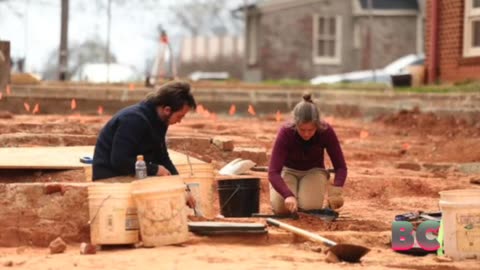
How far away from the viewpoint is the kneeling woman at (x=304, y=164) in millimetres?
11234

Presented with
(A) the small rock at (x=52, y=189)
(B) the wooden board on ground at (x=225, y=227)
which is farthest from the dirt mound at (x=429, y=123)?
(A) the small rock at (x=52, y=189)

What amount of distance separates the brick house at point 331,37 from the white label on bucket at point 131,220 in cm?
3865

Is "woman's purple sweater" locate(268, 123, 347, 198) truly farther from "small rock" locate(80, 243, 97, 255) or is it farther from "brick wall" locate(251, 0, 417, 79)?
"brick wall" locate(251, 0, 417, 79)

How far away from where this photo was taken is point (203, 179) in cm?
1195

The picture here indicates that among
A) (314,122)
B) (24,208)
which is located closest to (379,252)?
(314,122)

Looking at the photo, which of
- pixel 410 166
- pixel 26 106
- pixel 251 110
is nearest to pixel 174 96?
pixel 410 166

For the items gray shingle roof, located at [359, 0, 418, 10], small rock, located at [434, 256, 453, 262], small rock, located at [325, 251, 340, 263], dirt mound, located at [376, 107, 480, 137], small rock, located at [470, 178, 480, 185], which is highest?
gray shingle roof, located at [359, 0, 418, 10]

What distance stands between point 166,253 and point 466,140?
35.6 feet

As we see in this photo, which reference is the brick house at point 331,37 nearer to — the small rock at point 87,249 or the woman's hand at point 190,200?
the woman's hand at point 190,200

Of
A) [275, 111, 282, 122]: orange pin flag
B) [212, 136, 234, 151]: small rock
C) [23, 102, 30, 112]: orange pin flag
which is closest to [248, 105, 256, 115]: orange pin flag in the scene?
[275, 111, 282, 122]: orange pin flag

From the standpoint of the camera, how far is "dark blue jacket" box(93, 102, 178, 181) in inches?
417

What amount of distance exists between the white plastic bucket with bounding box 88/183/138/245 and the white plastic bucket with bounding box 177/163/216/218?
1654 millimetres

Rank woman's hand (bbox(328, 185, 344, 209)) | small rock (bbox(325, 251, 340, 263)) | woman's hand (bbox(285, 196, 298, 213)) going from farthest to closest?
A: woman's hand (bbox(328, 185, 344, 209)) < woman's hand (bbox(285, 196, 298, 213)) < small rock (bbox(325, 251, 340, 263))

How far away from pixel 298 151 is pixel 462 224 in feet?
8.18
